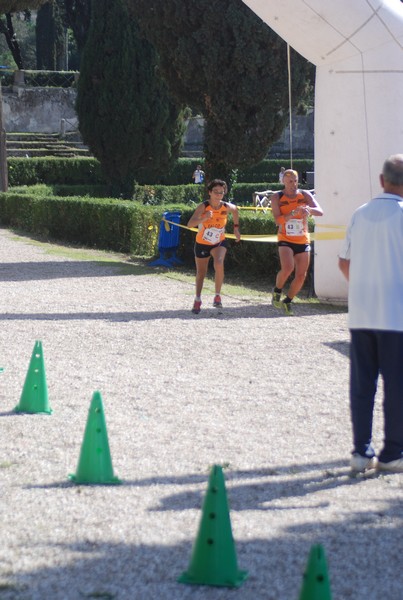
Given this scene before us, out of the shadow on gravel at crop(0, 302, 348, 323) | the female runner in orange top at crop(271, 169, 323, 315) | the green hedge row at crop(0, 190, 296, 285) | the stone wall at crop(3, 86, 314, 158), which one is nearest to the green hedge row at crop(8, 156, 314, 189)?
the stone wall at crop(3, 86, 314, 158)

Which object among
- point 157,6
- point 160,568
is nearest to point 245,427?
point 160,568

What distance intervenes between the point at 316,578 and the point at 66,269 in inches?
588

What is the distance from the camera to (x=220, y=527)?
183 inches

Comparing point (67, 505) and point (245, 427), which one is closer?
point (67, 505)

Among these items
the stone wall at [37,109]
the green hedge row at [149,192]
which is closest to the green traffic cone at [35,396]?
the green hedge row at [149,192]

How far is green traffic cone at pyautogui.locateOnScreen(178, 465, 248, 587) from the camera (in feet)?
15.2

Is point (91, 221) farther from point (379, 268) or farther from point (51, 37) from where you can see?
point (51, 37)

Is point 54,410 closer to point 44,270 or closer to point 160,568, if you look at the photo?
point 160,568

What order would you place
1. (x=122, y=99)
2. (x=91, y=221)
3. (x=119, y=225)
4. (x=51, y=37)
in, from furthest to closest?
(x=51, y=37) < (x=122, y=99) < (x=91, y=221) < (x=119, y=225)

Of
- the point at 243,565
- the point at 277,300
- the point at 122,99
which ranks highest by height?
the point at 122,99

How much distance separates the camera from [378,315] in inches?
247

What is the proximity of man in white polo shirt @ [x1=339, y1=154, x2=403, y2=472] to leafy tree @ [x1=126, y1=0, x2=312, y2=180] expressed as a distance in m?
18.1

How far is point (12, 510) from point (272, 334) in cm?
631

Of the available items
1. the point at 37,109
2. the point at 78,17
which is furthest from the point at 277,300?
the point at 78,17
